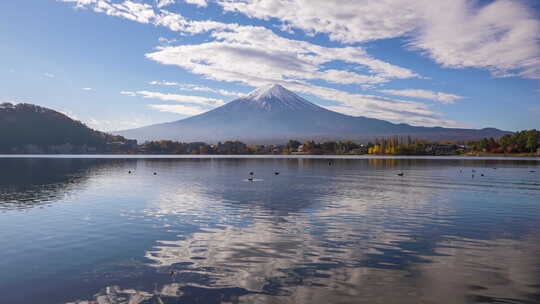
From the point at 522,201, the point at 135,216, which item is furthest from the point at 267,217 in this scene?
the point at 522,201

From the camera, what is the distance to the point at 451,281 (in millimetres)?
13375

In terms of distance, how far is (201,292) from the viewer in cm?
1225

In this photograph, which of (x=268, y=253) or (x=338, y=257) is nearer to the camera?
(x=338, y=257)

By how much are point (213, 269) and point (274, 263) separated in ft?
8.28

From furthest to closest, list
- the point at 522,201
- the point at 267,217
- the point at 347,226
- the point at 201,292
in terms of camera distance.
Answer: the point at 522,201
the point at 267,217
the point at 347,226
the point at 201,292

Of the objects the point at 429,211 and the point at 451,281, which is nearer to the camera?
the point at 451,281

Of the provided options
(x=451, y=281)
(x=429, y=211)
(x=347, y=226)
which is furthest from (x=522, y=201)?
(x=451, y=281)

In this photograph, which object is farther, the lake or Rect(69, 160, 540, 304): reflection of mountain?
the lake

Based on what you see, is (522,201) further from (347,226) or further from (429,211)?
(347,226)

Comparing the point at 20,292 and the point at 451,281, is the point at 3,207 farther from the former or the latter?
the point at 451,281

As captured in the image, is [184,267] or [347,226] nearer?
[184,267]

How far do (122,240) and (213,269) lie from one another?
7.48 m

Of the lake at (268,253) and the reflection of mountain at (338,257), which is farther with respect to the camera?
the lake at (268,253)

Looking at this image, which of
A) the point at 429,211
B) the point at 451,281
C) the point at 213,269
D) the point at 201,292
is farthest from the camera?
the point at 429,211
